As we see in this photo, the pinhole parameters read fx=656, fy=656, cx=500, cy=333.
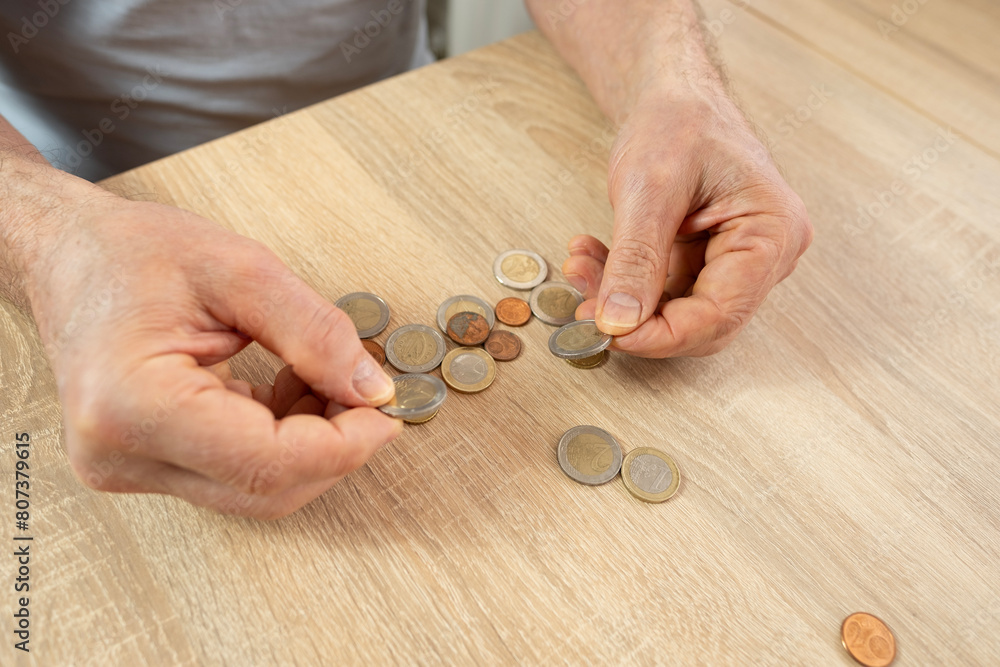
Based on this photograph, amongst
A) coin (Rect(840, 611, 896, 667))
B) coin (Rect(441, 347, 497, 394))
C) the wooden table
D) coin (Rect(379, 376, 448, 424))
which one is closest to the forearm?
the wooden table

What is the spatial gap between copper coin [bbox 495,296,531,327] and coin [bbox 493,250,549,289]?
0.03m

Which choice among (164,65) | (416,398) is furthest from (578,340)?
(164,65)

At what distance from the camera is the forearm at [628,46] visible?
1.26 metres

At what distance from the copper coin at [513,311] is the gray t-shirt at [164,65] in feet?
3.08

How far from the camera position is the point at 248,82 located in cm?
157

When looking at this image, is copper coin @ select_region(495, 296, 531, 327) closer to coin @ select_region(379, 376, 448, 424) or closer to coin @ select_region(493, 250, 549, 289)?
coin @ select_region(493, 250, 549, 289)

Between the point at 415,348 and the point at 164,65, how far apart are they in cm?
100

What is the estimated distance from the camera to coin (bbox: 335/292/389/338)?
3.38 ft

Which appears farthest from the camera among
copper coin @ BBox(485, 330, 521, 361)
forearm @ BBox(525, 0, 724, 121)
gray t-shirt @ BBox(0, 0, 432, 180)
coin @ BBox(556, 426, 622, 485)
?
gray t-shirt @ BBox(0, 0, 432, 180)

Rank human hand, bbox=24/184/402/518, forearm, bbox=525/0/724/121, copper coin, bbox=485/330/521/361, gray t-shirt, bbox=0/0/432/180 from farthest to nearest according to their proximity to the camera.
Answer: gray t-shirt, bbox=0/0/432/180
forearm, bbox=525/0/724/121
copper coin, bbox=485/330/521/361
human hand, bbox=24/184/402/518

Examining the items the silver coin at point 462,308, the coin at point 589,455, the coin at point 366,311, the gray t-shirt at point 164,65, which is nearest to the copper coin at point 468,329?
the silver coin at point 462,308

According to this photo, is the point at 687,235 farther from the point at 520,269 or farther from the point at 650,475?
the point at 650,475

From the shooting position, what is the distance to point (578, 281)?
1097mm

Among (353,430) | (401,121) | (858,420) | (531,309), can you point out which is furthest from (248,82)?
(858,420)
